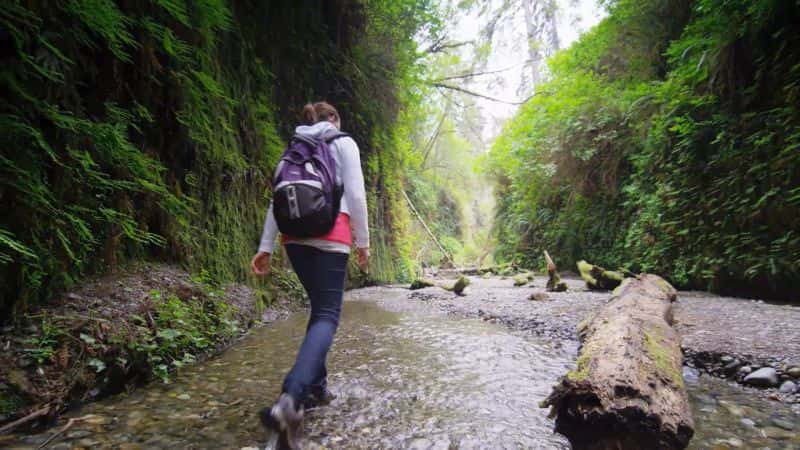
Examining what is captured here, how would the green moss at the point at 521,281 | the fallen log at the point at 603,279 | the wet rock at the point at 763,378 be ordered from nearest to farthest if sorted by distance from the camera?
1. the wet rock at the point at 763,378
2. the fallen log at the point at 603,279
3. the green moss at the point at 521,281

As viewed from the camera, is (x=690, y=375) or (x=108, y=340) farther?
(x=690, y=375)

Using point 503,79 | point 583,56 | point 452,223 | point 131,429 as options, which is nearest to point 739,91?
point 583,56

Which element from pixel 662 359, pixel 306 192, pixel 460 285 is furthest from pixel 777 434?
pixel 460 285

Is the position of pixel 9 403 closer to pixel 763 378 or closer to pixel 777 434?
pixel 777 434

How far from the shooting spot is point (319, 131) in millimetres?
2053

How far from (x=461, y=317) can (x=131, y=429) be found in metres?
3.72

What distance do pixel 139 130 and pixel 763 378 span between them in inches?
176

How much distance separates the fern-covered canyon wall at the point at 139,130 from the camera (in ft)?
5.82

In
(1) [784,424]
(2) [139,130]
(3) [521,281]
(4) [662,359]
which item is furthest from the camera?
(3) [521,281]

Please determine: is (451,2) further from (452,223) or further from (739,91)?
(452,223)

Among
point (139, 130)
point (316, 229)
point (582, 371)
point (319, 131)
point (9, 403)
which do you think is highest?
point (139, 130)

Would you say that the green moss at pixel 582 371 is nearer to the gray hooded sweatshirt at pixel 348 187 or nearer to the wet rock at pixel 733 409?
the wet rock at pixel 733 409

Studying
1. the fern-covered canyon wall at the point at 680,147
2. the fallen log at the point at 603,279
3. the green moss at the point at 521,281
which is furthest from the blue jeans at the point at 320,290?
the green moss at the point at 521,281

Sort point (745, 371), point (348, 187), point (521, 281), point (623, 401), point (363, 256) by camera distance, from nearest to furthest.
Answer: point (623, 401) → point (348, 187) → point (363, 256) → point (745, 371) → point (521, 281)
